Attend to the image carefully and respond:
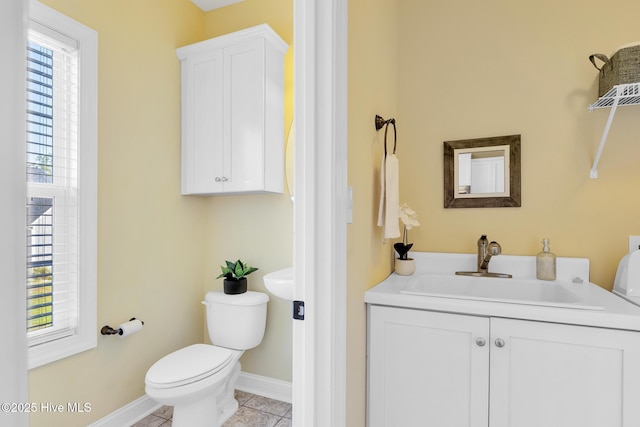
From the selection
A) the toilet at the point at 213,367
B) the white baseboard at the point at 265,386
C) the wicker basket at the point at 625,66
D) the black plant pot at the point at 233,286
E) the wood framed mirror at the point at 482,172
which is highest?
the wicker basket at the point at 625,66

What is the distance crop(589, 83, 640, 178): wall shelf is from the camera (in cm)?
142

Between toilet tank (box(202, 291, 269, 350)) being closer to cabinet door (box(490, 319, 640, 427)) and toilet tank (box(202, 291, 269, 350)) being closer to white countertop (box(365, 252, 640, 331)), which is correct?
white countertop (box(365, 252, 640, 331))

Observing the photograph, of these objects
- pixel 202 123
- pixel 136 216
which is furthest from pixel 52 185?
pixel 202 123

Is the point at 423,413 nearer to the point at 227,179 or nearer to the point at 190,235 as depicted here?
the point at 227,179

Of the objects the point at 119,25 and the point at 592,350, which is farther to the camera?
the point at 119,25

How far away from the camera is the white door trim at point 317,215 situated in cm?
105

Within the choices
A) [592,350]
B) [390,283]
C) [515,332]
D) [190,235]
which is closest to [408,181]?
[390,283]

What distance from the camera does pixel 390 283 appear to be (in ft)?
5.23

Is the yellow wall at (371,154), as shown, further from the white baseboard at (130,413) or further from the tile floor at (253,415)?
the tile floor at (253,415)

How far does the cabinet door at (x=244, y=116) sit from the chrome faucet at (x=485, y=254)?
1271 millimetres

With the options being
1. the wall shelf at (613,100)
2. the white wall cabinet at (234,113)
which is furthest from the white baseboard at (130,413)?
the wall shelf at (613,100)

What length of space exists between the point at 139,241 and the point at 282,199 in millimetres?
909

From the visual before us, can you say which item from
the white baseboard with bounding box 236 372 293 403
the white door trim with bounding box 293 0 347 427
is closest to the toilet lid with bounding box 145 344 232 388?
the white baseboard with bounding box 236 372 293 403

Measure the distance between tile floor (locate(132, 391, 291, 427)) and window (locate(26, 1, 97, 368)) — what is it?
646mm
